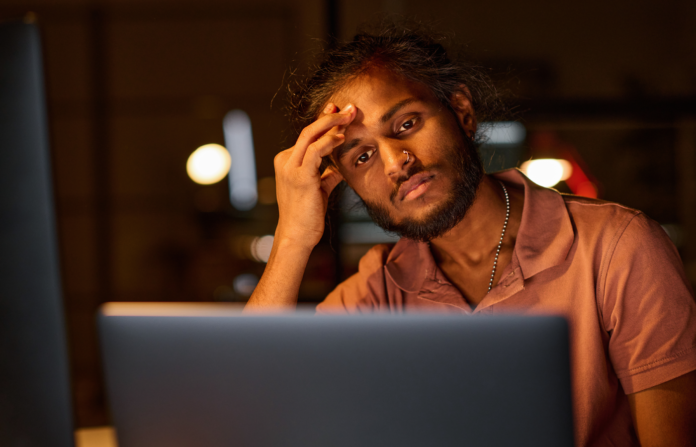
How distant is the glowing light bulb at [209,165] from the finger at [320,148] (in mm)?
3109

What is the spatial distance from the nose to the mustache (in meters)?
0.01

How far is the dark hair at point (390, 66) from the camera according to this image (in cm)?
129

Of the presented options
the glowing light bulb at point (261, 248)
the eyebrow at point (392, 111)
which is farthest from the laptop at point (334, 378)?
the glowing light bulb at point (261, 248)

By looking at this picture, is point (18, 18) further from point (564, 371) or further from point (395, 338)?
point (564, 371)

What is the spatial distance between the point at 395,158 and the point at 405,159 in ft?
0.08

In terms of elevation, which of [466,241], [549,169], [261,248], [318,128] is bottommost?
[261,248]

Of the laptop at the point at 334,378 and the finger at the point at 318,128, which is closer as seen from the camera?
the laptop at the point at 334,378

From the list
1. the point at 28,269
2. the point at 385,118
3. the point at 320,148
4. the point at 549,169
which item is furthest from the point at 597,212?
the point at 549,169

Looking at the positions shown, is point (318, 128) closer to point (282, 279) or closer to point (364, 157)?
point (364, 157)

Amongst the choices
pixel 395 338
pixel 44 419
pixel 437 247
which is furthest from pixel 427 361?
pixel 437 247

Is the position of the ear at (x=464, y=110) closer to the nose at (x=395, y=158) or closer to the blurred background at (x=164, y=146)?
the nose at (x=395, y=158)

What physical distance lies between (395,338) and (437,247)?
0.91 metres

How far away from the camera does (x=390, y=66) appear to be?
4.20ft

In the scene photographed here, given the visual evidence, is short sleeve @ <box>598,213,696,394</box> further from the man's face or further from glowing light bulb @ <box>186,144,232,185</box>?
glowing light bulb @ <box>186,144,232,185</box>
